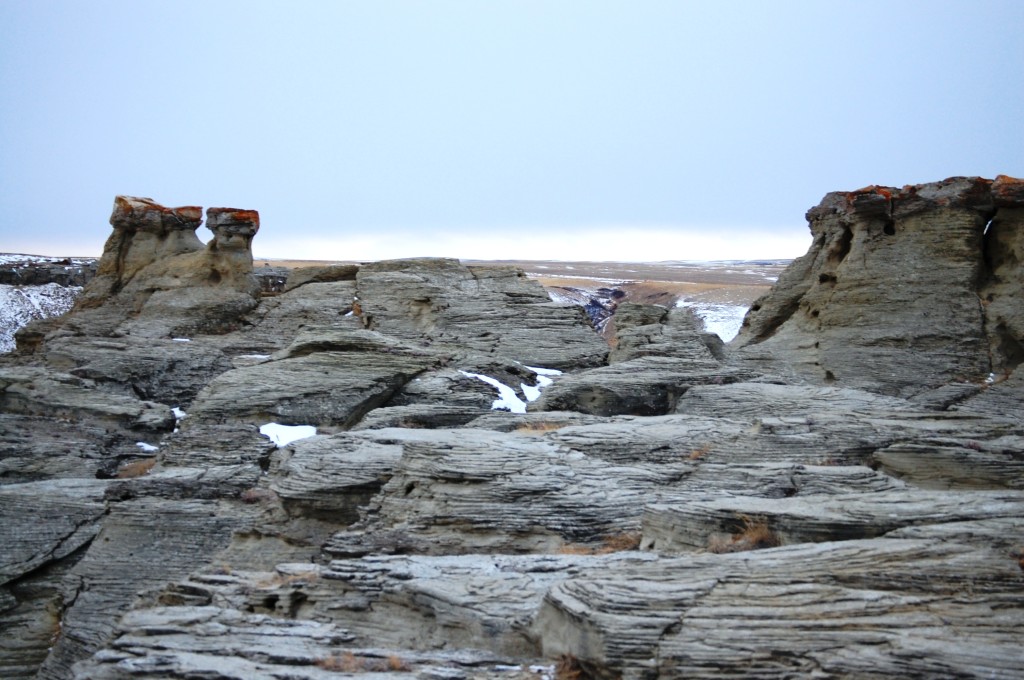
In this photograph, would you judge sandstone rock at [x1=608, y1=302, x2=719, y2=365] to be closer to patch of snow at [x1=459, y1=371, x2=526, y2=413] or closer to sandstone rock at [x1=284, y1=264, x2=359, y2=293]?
patch of snow at [x1=459, y1=371, x2=526, y2=413]

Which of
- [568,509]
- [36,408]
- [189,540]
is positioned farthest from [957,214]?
[36,408]

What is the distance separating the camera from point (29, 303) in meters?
67.2

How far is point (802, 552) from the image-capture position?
12414 mm

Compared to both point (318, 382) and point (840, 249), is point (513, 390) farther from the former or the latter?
point (840, 249)

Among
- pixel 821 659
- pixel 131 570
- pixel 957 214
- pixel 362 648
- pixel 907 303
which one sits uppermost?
pixel 957 214

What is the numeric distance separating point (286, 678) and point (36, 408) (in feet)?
66.4

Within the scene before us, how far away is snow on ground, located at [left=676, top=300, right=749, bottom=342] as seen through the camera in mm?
55737

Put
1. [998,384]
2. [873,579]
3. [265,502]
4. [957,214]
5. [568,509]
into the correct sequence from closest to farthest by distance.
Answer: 1. [873,579]
2. [568,509]
3. [265,502]
4. [998,384]
5. [957,214]

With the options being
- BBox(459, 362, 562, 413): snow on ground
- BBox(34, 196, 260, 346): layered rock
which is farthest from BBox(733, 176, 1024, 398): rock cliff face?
BBox(34, 196, 260, 346): layered rock

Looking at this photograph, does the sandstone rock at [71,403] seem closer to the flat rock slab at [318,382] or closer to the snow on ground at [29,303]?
the flat rock slab at [318,382]

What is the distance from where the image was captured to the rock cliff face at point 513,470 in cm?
1159

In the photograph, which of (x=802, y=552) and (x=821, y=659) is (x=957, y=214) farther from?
(x=821, y=659)

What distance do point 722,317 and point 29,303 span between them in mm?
49905

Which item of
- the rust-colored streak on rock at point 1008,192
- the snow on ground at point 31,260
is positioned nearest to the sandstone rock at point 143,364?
the rust-colored streak on rock at point 1008,192
